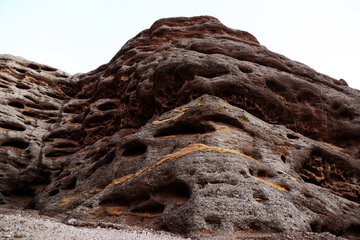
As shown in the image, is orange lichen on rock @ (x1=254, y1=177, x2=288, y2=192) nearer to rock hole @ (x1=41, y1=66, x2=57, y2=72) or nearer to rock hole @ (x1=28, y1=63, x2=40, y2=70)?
rock hole @ (x1=28, y1=63, x2=40, y2=70)

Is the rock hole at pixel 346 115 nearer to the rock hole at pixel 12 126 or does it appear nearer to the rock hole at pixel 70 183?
the rock hole at pixel 70 183

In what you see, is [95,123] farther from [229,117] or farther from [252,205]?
[252,205]

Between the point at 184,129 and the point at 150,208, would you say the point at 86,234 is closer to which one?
the point at 150,208

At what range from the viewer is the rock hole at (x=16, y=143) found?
20.2 metres

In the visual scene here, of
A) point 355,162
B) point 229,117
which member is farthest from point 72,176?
point 355,162

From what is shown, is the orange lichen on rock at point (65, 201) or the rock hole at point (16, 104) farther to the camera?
the rock hole at point (16, 104)

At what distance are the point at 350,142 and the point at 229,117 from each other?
10293 mm

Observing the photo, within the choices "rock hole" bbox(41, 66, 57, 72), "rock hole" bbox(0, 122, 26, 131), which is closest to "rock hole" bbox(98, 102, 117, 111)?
"rock hole" bbox(0, 122, 26, 131)

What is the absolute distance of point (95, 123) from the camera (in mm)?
22250

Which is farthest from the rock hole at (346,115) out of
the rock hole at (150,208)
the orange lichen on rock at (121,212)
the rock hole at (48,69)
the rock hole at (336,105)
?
the rock hole at (48,69)

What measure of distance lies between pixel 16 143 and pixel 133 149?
497 inches

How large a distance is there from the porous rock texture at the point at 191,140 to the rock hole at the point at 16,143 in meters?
0.09

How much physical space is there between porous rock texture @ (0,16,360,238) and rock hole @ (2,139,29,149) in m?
0.09

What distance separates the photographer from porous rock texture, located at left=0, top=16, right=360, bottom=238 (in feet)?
27.9
